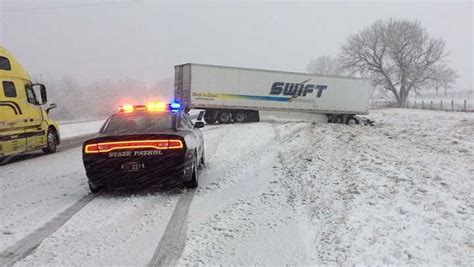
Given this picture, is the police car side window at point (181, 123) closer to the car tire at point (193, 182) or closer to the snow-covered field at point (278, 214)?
the car tire at point (193, 182)

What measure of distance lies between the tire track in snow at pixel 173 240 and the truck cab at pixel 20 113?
8047mm

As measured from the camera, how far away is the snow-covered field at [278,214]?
4973 mm

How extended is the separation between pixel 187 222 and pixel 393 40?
72.8m

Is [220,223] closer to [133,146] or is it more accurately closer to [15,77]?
[133,146]

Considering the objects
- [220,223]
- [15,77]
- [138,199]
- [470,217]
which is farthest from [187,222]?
[15,77]

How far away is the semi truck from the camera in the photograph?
28969 millimetres

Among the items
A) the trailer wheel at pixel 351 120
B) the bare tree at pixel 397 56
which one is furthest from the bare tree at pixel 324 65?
the trailer wheel at pixel 351 120

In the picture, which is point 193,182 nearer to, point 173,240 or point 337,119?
point 173,240

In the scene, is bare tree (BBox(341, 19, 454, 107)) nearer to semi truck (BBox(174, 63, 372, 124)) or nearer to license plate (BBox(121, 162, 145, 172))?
semi truck (BBox(174, 63, 372, 124))

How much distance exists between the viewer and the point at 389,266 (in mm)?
4504

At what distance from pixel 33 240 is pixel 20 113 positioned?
368 inches

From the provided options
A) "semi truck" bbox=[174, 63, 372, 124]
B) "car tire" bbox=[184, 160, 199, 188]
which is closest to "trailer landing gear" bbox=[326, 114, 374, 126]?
"semi truck" bbox=[174, 63, 372, 124]

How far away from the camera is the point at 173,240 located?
5.53m

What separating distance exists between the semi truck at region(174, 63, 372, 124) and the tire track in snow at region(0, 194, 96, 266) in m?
21.9
